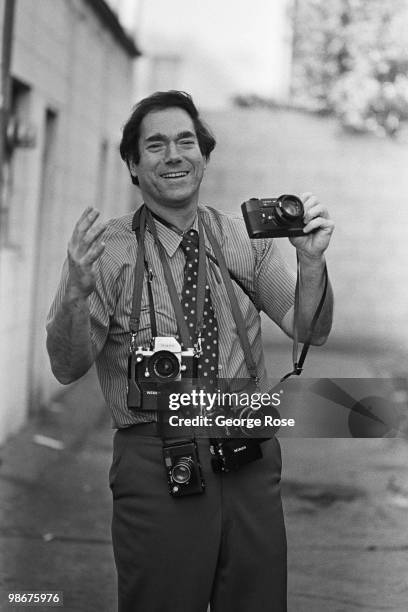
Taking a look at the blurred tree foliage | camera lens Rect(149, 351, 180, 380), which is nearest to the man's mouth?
camera lens Rect(149, 351, 180, 380)

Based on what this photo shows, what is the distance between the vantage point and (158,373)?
286 cm

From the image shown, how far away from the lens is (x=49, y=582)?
16.8 ft

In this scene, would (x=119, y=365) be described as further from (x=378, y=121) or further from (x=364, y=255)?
(x=378, y=121)

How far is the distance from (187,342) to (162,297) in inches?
5.5

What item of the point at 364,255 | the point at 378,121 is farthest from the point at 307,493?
the point at 378,121

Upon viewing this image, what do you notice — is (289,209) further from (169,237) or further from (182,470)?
(182,470)

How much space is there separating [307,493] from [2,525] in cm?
196

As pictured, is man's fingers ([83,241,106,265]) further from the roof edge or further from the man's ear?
the roof edge

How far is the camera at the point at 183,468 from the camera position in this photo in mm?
2863

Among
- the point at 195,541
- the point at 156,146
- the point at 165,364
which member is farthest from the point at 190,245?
the point at 195,541

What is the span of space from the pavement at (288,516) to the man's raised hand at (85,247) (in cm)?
246

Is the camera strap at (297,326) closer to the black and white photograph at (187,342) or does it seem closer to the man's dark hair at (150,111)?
the black and white photograph at (187,342)

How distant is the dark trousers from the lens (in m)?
2.90

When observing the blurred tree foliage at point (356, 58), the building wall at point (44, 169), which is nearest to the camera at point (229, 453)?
the building wall at point (44, 169)
